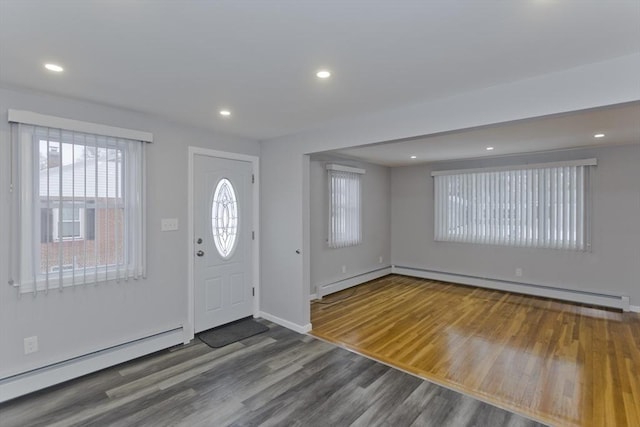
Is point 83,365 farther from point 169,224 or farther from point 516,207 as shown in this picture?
point 516,207

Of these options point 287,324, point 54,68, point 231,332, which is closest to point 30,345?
point 231,332

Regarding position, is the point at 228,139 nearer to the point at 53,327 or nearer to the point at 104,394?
the point at 53,327

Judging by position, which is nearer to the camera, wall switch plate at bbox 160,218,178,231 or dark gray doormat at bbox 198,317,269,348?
wall switch plate at bbox 160,218,178,231

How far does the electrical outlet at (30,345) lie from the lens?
99.0 inches

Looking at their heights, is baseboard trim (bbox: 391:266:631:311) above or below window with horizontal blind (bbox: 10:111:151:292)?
below

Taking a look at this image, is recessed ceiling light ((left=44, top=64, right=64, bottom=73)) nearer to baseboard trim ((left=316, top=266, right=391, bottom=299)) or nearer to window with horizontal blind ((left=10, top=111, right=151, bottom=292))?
window with horizontal blind ((left=10, top=111, right=151, bottom=292))

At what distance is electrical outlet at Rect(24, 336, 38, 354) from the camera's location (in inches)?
99.0

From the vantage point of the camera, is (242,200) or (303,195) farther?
(242,200)

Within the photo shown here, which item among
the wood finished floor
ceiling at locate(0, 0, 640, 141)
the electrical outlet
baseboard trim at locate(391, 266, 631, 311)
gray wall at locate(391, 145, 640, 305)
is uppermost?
ceiling at locate(0, 0, 640, 141)

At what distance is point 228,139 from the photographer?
3.92 meters

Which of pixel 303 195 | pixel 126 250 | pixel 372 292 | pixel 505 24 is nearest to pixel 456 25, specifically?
pixel 505 24

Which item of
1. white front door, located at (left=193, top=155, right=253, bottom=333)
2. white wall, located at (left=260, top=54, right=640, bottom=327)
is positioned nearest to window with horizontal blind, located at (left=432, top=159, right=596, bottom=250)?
white wall, located at (left=260, top=54, right=640, bottom=327)

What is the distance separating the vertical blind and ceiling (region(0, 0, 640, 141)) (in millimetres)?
2741

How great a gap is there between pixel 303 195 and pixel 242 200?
0.86 meters
